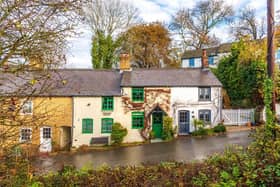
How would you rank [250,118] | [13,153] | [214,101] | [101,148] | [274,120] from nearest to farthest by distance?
1. [13,153]
2. [274,120]
3. [101,148]
4. [214,101]
5. [250,118]

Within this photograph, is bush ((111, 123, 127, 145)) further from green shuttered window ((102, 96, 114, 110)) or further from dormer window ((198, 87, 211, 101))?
dormer window ((198, 87, 211, 101))

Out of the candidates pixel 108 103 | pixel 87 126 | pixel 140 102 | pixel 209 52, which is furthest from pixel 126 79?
pixel 209 52

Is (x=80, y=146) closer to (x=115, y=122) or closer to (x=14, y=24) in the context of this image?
(x=115, y=122)

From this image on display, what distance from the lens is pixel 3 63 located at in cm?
463

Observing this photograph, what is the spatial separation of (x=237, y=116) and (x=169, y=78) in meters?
7.91

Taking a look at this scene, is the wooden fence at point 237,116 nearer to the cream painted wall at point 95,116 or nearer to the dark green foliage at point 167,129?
the dark green foliage at point 167,129

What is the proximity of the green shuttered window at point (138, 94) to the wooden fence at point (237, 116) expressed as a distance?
331 inches

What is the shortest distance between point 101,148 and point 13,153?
16572 millimetres

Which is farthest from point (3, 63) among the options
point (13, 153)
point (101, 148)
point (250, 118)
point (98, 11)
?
point (98, 11)

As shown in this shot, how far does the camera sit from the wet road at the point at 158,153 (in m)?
16.0

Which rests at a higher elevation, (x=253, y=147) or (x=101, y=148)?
(x=253, y=147)

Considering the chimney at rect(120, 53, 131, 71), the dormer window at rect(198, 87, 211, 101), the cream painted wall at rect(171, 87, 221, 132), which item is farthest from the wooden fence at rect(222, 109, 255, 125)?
the chimney at rect(120, 53, 131, 71)

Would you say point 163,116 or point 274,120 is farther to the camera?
point 163,116

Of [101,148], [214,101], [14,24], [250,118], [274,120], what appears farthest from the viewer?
[250,118]
